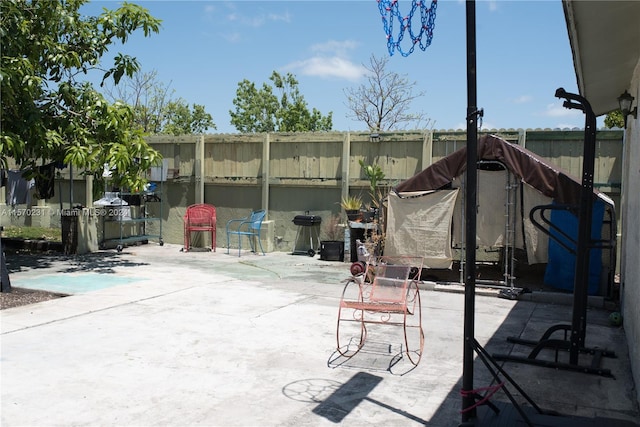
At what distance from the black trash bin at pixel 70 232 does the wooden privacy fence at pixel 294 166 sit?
3.84ft

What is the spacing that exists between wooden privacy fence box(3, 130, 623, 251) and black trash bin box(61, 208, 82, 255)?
1.17 meters

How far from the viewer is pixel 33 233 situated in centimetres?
1511

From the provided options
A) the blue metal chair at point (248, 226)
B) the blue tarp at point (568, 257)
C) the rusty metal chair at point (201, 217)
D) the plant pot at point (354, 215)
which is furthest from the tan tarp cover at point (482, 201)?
the rusty metal chair at point (201, 217)

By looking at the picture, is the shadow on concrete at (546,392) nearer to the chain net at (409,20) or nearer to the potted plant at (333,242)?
the chain net at (409,20)

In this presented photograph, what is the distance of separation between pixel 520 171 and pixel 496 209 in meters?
0.81

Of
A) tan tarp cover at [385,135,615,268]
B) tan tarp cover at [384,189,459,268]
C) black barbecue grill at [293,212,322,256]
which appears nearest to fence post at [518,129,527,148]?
tan tarp cover at [385,135,615,268]

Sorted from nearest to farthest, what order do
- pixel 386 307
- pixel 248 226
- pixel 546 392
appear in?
pixel 546 392 < pixel 386 307 < pixel 248 226

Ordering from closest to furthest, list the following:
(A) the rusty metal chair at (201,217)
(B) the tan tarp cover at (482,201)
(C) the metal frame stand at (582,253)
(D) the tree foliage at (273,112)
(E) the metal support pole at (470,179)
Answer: (E) the metal support pole at (470,179)
(C) the metal frame stand at (582,253)
(B) the tan tarp cover at (482,201)
(A) the rusty metal chair at (201,217)
(D) the tree foliage at (273,112)

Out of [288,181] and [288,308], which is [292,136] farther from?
[288,308]

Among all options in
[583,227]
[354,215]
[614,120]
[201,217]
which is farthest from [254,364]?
[614,120]

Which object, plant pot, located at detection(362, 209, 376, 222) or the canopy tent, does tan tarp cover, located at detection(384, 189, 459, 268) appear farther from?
plant pot, located at detection(362, 209, 376, 222)

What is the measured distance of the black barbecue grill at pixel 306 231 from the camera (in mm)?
12984

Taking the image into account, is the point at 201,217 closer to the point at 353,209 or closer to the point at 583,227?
the point at 353,209

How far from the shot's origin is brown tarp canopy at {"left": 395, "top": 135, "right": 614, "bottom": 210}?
8469 millimetres
